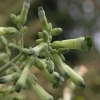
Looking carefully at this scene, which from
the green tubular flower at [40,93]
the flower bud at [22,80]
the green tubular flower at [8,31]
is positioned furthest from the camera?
the green tubular flower at [8,31]

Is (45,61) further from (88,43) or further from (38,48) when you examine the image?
(88,43)

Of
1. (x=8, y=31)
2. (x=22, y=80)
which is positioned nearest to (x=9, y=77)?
(x=22, y=80)

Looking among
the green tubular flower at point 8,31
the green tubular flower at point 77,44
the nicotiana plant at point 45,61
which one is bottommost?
the nicotiana plant at point 45,61

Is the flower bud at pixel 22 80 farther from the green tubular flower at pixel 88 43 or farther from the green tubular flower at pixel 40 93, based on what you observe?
the green tubular flower at pixel 88 43

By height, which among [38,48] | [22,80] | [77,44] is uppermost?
[77,44]

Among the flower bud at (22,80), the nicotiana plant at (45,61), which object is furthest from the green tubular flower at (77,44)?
the flower bud at (22,80)

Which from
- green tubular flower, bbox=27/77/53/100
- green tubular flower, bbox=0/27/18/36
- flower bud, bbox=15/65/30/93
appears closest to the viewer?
flower bud, bbox=15/65/30/93

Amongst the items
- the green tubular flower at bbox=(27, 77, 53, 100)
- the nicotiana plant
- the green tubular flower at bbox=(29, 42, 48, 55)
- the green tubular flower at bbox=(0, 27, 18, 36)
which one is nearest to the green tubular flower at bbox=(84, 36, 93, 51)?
the nicotiana plant

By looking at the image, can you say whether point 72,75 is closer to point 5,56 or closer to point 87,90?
point 5,56

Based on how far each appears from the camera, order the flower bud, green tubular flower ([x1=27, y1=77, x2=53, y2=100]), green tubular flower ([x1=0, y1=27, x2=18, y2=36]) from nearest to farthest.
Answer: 1. the flower bud
2. green tubular flower ([x1=27, y1=77, x2=53, y2=100])
3. green tubular flower ([x1=0, y1=27, x2=18, y2=36])

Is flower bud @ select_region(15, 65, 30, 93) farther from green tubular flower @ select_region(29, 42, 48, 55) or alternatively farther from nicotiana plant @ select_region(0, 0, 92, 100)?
green tubular flower @ select_region(29, 42, 48, 55)

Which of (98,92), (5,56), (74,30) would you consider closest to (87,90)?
(98,92)
